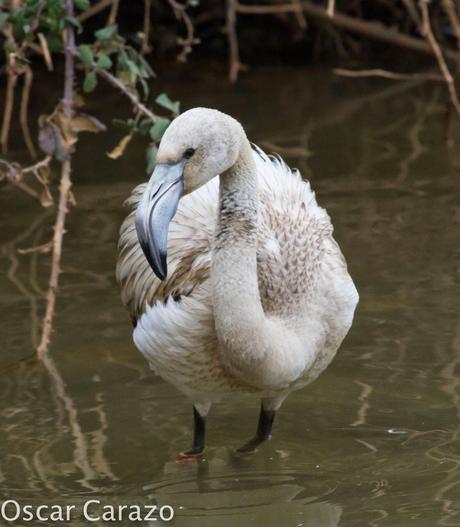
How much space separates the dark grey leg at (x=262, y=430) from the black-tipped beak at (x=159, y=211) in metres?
1.33

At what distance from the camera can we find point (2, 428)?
5.05 metres

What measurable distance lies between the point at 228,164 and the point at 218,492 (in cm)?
131

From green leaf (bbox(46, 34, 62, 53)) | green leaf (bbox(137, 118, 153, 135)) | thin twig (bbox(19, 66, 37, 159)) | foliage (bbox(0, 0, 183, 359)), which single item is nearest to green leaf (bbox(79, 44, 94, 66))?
foliage (bbox(0, 0, 183, 359))

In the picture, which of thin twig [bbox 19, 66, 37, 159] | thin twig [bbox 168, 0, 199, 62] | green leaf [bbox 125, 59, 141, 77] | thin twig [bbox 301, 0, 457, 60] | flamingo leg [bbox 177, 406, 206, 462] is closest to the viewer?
flamingo leg [bbox 177, 406, 206, 462]

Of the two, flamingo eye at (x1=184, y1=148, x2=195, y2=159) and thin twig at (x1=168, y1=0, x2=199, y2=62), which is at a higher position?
thin twig at (x1=168, y1=0, x2=199, y2=62)

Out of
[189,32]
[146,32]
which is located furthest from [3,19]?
[146,32]

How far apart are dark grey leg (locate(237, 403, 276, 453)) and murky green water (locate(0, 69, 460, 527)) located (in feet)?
0.18

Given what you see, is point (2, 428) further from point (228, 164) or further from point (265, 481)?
point (228, 164)

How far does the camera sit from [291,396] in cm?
536

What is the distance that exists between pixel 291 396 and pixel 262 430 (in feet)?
1.68

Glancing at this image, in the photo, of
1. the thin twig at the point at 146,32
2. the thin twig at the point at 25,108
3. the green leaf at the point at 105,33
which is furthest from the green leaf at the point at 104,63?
the thin twig at the point at 146,32

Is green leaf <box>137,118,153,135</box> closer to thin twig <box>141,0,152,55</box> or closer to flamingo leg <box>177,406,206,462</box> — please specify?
thin twig <box>141,0,152,55</box>

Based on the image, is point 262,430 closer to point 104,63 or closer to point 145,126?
point 145,126

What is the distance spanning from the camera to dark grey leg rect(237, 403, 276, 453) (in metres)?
4.86
